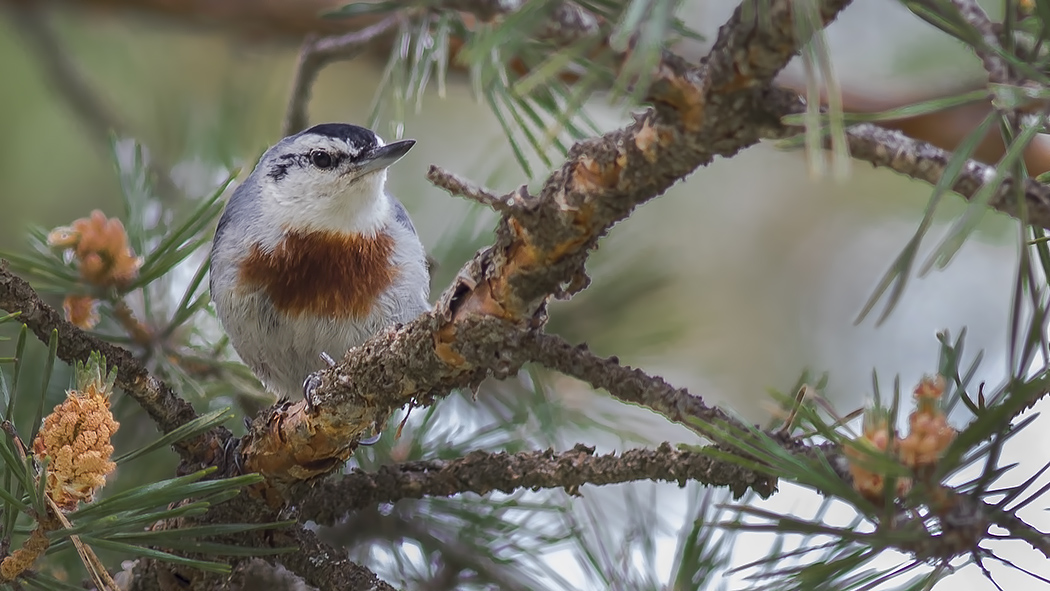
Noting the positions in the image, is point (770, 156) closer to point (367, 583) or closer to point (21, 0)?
point (21, 0)

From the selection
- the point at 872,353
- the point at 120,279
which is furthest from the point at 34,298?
the point at 872,353

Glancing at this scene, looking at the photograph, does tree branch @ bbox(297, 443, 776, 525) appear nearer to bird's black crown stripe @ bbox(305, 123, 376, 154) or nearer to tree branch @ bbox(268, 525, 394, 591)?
tree branch @ bbox(268, 525, 394, 591)

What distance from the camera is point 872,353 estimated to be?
375 cm

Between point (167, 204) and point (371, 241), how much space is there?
1.71ft

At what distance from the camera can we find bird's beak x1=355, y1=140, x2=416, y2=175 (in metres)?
2.10

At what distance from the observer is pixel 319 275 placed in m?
2.13

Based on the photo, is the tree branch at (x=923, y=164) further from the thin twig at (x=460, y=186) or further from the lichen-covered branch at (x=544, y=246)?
the thin twig at (x=460, y=186)

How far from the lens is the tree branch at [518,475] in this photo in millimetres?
1174

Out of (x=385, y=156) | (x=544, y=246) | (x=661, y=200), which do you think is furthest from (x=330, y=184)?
(x=661, y=200)

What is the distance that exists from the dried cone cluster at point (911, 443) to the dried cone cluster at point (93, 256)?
4.15 ft

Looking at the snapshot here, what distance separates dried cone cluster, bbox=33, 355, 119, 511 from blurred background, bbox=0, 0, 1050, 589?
970 millimetres

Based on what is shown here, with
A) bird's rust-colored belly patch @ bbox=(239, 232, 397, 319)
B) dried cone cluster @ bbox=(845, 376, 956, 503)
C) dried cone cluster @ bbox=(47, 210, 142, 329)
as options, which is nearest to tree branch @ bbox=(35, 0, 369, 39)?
bird's rust-colored belly patch @ bbox=(239, 232, 397, 319)

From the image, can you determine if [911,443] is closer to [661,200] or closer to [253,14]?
[253,14]

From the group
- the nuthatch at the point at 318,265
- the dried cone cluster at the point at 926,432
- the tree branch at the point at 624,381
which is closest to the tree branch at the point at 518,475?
the tree branch at the point at 624,381
